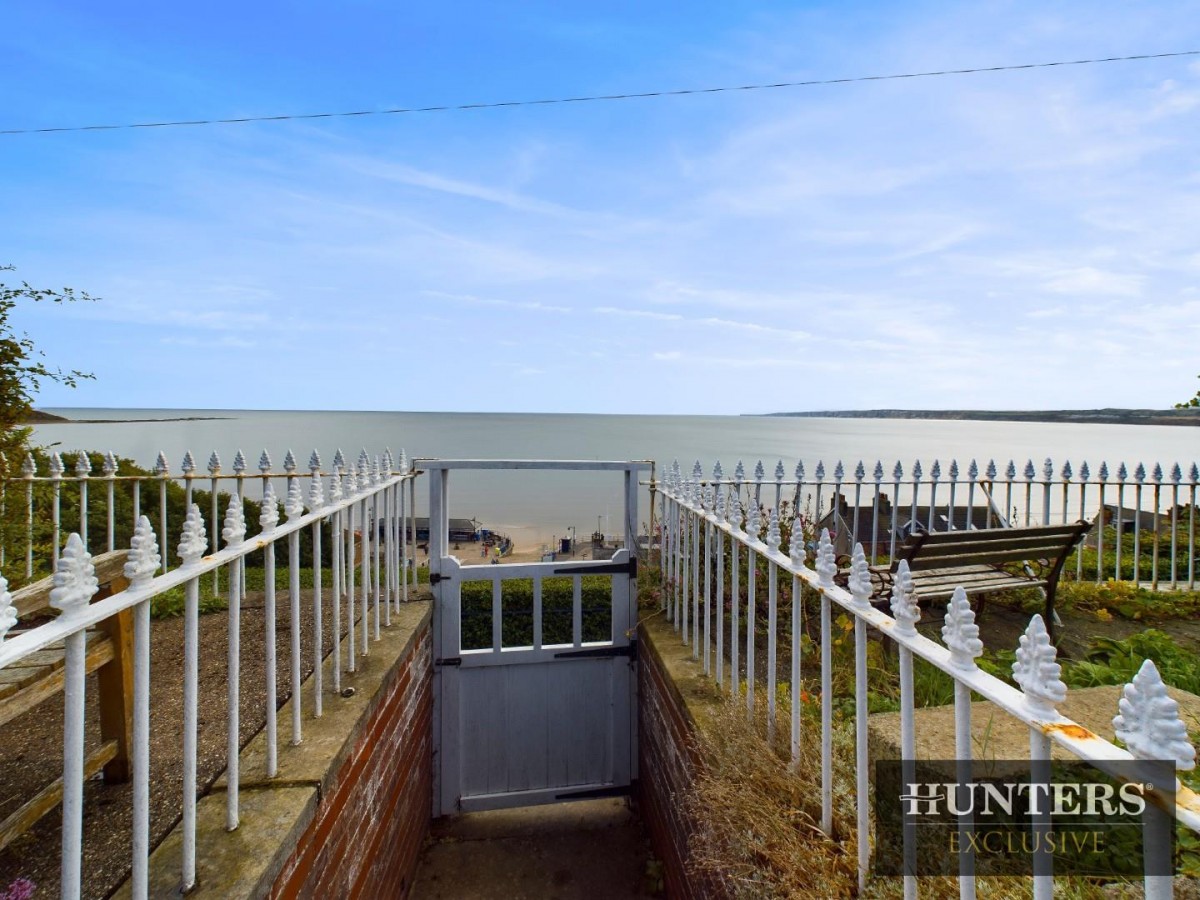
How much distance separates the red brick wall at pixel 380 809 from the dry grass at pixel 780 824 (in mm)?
1535

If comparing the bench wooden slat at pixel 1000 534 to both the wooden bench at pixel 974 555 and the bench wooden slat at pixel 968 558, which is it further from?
the bench wooden slat at pixel 968 558

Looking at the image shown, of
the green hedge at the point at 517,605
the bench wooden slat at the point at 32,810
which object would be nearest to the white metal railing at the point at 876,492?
the bench wooden slat at the point at 32,810

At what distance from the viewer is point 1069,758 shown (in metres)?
2.48

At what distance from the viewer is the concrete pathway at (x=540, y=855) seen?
410 cm

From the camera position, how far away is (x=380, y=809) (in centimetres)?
328

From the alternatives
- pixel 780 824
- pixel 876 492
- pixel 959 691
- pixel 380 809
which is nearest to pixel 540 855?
pixel 380 809

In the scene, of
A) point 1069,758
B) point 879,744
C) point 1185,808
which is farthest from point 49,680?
point 1069,758

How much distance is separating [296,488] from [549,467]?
259cm

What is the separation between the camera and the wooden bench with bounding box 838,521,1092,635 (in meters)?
3.92

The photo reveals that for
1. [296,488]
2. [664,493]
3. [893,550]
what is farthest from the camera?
[893,550]

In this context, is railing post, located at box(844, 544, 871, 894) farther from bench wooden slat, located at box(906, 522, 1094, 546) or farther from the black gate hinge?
the black gate hinge

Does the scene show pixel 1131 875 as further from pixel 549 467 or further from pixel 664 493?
pixel 549 467

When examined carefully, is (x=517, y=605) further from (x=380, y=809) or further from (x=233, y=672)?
(x=233, y=672)

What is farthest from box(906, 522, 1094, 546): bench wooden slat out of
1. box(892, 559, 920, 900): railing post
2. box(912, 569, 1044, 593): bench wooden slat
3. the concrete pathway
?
the concrete pathway
